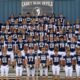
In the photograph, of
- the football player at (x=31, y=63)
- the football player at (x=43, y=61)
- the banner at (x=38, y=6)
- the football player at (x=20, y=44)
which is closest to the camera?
the football player at (x=31, y=63)

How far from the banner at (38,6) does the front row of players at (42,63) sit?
10.5 m

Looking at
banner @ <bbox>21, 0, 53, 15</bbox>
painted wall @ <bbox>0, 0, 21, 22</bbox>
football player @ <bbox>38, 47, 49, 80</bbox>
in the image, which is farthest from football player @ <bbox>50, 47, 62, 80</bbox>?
painted wall @ <bbox>0, 0, 21, 22</bbox>

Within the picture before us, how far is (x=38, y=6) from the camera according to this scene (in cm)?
3281

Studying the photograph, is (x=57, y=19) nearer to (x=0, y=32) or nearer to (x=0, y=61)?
(x=0, y=32)

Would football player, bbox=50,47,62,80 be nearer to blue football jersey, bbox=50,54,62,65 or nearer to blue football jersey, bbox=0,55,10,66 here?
blue football jersey, bbox=50,54,62,65

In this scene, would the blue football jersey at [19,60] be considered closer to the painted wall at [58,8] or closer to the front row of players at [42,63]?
the front row of players at [42,63]

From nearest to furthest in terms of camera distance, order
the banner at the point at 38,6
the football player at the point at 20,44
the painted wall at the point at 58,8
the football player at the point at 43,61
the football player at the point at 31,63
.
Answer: the football player at the point at 31,63 < the football player at the point at 43,61 < the football player at the point at 20,44 < the banner at the point at 38,6 < the painted wall at the point at 58,8

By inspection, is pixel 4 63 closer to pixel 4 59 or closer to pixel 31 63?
pixel 4 59

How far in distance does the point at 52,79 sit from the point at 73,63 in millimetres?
1327

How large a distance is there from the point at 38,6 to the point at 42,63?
37.5 feet

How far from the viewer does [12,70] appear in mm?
23734

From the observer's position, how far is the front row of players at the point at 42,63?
2189 centimetres

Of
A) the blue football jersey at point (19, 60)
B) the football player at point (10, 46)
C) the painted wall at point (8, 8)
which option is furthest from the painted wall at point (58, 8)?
the blue football jersey at point (19, 60)

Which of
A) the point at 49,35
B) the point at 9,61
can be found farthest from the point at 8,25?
the point at 9,61
